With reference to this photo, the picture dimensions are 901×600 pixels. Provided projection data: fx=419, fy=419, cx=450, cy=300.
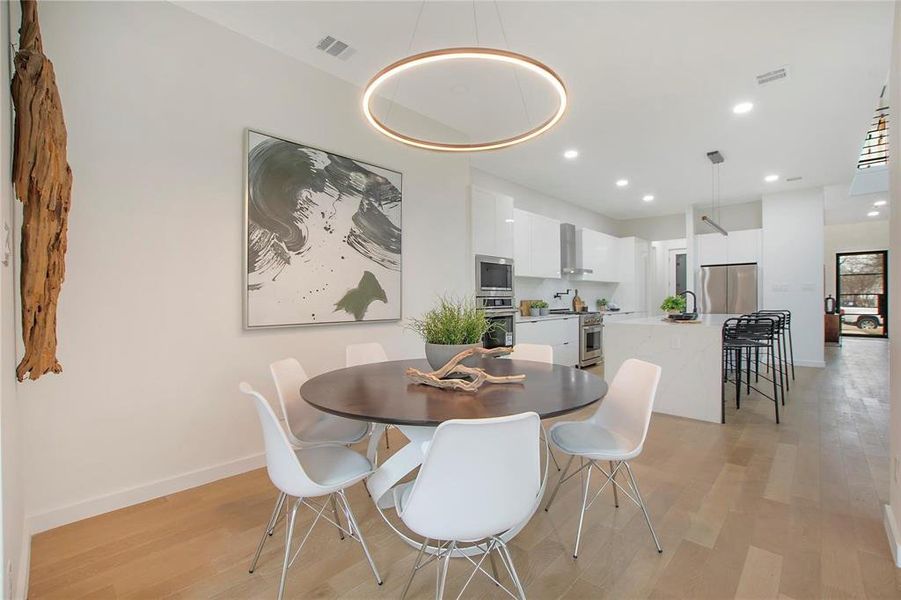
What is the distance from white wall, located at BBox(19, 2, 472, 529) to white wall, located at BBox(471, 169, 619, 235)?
119 inches

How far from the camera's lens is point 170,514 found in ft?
7.15

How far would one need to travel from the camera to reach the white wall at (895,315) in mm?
1823

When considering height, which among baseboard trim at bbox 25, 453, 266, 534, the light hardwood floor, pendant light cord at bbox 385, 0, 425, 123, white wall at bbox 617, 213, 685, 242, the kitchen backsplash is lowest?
the light hardwood floor

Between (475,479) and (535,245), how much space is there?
4965 millimetres

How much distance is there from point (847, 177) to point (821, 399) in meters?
3.49

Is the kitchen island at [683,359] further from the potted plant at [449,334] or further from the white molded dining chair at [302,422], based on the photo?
the white molded dining chair at [302,422]

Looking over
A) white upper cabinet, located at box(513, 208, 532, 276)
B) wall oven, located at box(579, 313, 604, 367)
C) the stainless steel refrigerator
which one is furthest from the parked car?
white upper cabinet, located at box(513, 208, 532, 276)

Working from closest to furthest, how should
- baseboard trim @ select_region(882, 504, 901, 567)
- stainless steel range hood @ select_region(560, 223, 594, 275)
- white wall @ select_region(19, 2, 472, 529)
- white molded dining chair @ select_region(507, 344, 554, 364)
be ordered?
baseboard trim @ select_region(882, 504, 901, 567)
white wall @ select_region(19, 2, 472, 529)
white molded dining chair @ select_region(507, 344, 554, 364)
stainless steel range hood @ select_region(560, 223, 594, 275)

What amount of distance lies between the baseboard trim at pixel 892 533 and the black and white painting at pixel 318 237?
3.09m

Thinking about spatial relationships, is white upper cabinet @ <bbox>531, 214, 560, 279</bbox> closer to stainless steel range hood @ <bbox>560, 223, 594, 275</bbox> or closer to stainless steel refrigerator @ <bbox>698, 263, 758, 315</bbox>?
stainless steel range hood @ <bbox>560, 223, 594, 275</bbox>

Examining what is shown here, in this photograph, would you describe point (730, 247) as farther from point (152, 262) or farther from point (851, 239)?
point (152, 262)

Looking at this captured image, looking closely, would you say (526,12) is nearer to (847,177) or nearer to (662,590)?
(662,590)

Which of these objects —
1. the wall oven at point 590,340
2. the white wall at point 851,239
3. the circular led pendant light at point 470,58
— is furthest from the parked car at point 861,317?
the circular led pendant light at point 470,58

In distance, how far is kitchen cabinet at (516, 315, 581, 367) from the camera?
519 cm
